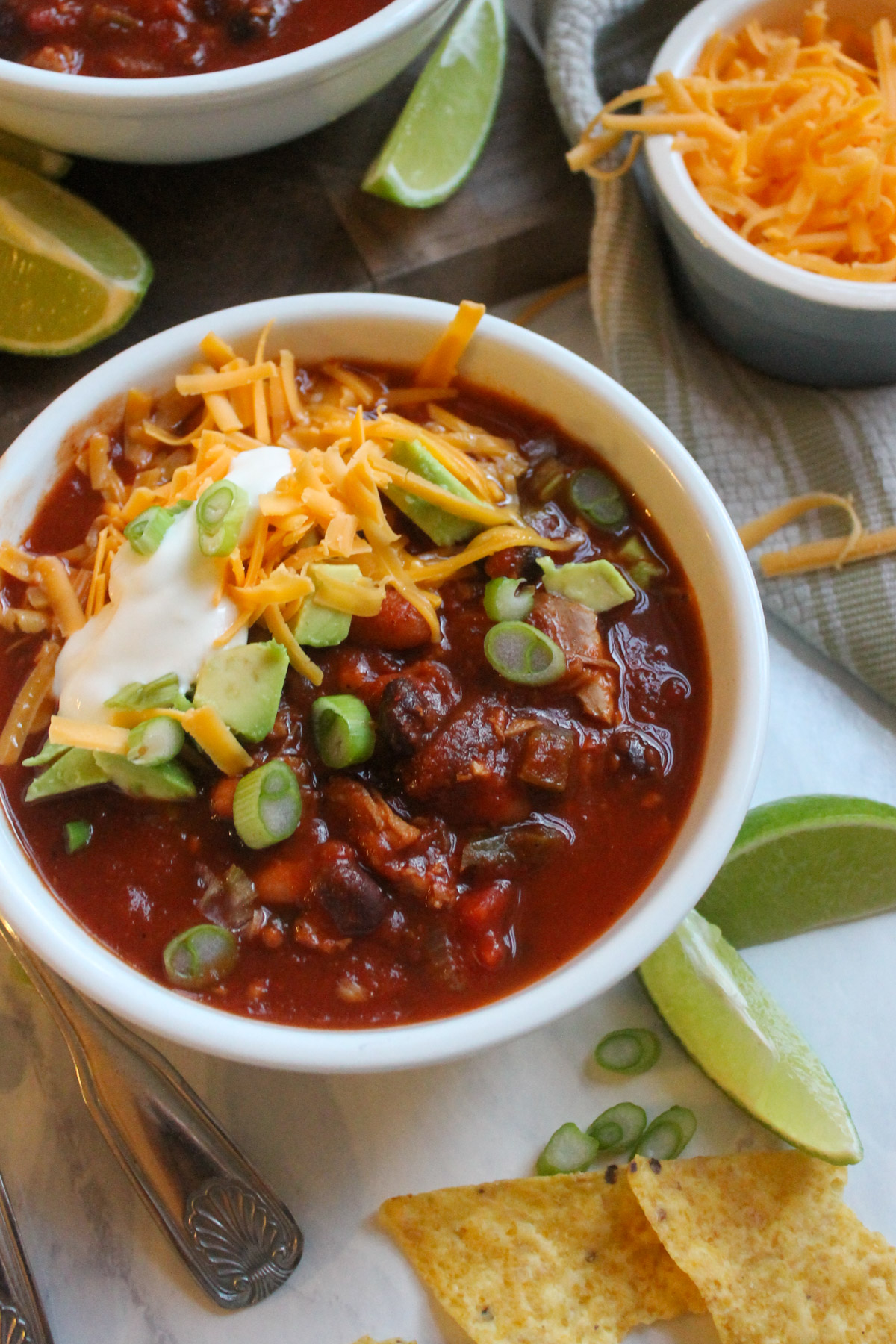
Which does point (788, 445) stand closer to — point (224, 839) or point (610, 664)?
point (610, 664)

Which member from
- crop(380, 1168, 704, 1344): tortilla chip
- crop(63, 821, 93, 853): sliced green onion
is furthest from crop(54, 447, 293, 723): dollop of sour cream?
crop(380, 1168, 704, 1344): tortilla chip

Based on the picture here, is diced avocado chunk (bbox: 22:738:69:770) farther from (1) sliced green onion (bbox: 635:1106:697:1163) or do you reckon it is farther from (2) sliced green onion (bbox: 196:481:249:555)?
(1) sliced green onion (bbox: 635:1106:697:1163)

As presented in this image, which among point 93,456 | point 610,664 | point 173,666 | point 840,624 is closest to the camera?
point 173,666

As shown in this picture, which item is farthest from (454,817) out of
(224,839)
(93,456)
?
(93,456)

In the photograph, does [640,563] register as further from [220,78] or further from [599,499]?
[220,78]

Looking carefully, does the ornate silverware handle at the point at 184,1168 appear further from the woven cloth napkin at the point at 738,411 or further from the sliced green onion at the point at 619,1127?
the woven cloth napkin at the point at 738,411
